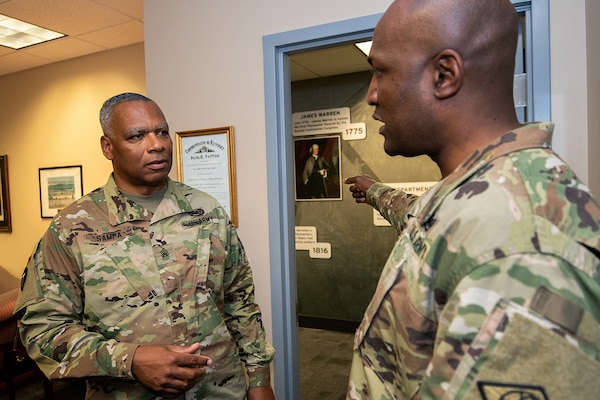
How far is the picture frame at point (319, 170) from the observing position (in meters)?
4.02

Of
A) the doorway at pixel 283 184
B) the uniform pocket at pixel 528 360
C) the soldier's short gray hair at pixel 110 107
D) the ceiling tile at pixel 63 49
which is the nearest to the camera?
the uniform pocket at pixel 528 360

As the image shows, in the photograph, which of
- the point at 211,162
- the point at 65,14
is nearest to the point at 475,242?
the point at 211,162

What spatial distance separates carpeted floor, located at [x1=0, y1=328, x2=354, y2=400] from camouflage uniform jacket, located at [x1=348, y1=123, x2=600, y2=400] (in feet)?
8.47

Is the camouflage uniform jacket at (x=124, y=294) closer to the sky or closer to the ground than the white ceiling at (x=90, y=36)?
closer to the ground

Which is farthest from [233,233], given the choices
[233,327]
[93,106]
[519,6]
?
[93,106]

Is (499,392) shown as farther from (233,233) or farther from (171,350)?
(233,233)

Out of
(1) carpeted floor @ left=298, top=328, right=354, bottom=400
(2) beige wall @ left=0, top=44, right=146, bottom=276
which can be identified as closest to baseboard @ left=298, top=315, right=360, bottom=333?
(1) carpeted floor @ left=298, top=328, right=354, bottom=400

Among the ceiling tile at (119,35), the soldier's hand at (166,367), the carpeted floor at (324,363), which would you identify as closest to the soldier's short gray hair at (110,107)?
the soldier's hand at (166,367)

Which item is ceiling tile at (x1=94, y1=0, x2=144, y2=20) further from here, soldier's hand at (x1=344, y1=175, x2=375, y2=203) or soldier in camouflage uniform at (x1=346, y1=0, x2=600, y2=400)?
soldier in camouflage uniform at (x1=346, y1=0, x2=600, y2=400)

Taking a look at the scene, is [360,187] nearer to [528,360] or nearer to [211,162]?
[211,162]

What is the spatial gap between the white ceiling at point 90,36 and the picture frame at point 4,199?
950 millimetres

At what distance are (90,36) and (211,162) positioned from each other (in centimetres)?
213

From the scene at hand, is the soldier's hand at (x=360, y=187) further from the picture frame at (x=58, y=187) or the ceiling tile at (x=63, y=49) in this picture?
the picture frame at (x=58, y=187)

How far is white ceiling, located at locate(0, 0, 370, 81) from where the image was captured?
2.62m
